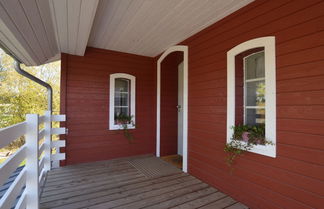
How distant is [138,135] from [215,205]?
7.48 ft

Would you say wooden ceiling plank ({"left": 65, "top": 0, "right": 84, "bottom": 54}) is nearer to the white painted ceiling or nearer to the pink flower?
the white painted ceiling

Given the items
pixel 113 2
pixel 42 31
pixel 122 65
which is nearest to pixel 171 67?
pixel 122 65

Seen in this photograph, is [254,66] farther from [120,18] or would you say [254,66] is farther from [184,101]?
[120,18]

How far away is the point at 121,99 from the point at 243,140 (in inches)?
106

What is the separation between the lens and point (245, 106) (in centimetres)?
213

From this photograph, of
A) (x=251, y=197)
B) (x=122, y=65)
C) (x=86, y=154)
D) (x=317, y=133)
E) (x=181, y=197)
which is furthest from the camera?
(x=122, y=65)

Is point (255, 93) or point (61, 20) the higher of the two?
point (61, 20)

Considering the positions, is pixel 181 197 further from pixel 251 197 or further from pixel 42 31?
pixel 42 31

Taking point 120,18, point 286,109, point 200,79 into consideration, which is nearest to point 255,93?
point 286,109

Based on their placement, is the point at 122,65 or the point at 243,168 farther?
the point at 122,65

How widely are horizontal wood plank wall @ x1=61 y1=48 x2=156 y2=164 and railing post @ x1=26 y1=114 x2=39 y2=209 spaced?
1.70 m

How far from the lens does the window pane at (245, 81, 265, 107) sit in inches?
75.5

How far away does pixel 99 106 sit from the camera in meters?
3.45

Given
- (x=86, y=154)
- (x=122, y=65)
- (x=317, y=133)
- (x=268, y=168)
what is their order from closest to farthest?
(x=317, y=133)
(x=268, y=168)
(x=86, y=154)
(x=122, y=65)
